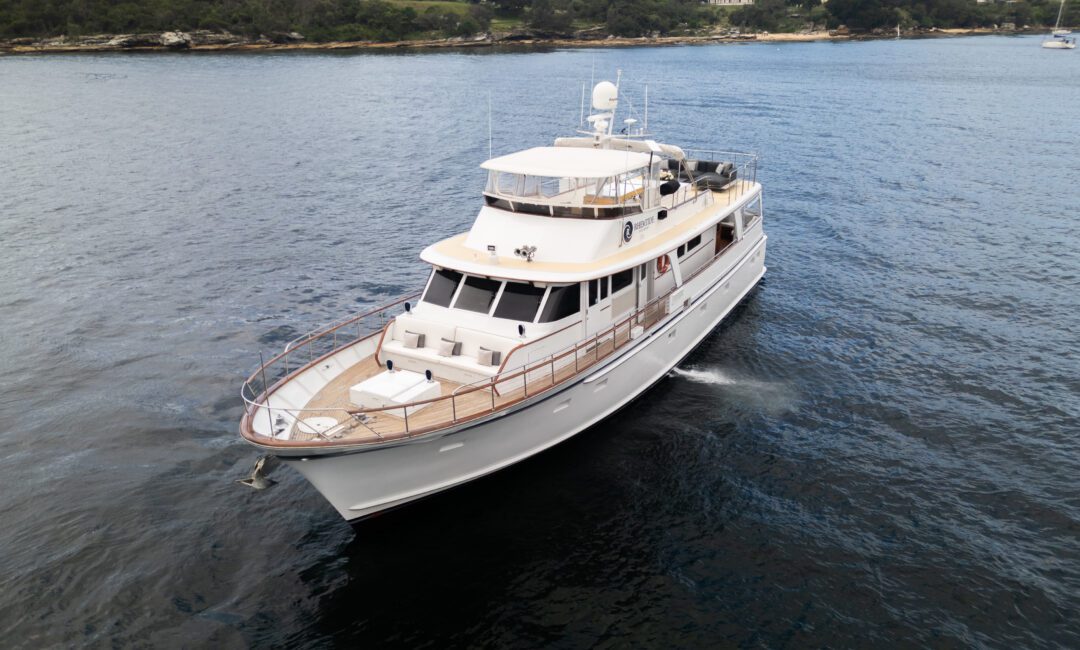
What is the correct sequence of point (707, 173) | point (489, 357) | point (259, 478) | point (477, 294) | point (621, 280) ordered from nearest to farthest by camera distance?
point (259, 478)
point (489, 357)
point (477, 294)
point (621, 280)
point (707, 173)

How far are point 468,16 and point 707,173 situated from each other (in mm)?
138776

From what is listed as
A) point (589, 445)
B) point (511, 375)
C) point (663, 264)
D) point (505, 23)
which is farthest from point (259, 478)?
point (505, 23)

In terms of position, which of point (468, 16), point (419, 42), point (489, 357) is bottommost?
point (489, 357)

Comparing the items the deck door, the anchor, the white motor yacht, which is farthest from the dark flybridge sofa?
the anchor

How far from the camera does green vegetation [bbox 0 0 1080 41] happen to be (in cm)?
12975

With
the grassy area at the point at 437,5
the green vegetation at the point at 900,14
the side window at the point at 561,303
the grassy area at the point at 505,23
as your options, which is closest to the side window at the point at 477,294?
the side window at the point at 561,303

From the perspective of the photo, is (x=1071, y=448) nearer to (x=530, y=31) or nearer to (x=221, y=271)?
(x=221, y=271)

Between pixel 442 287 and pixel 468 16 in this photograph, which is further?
pixel 468 16

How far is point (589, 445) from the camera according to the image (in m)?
20.8

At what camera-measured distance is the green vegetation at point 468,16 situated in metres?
130

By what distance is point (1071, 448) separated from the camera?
66.8 feet

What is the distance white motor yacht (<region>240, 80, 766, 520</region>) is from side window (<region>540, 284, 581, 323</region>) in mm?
49

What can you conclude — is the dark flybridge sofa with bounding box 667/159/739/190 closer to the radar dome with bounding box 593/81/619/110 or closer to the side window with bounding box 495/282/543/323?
the radar dome with bounding box 593/81/619/110

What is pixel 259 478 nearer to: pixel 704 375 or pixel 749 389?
pixel 704 375
